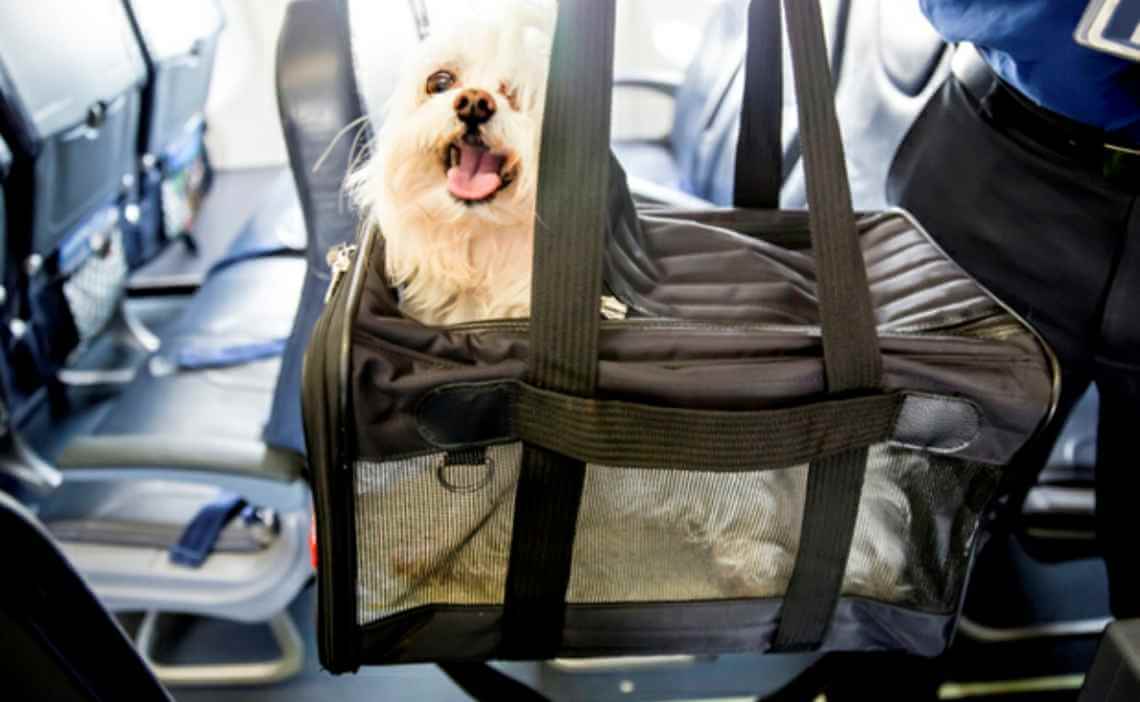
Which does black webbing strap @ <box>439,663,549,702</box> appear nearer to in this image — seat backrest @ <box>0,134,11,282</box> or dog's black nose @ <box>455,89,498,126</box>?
dog's black nose @ <box>455,89,498,126</box>

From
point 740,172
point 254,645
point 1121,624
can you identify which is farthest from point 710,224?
point 254,645

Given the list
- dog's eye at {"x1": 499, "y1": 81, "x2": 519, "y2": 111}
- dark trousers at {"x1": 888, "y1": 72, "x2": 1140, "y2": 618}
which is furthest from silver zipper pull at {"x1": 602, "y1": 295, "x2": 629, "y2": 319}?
dark trousers at {"x1": 888, "y1": 72, "x2": 1140, "y2": 618}

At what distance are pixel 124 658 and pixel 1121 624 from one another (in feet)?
1.62

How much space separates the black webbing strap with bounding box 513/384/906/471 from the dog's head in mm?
235

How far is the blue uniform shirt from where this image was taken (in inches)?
25.0

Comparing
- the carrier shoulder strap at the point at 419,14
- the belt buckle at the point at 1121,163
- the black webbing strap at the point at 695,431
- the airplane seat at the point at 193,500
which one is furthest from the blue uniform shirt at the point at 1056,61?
the airplane seat at the point at 193,500

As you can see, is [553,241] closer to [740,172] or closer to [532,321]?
[532,321]

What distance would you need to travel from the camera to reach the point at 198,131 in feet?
6.86

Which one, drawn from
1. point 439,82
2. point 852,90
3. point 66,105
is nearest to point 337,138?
point 439,82

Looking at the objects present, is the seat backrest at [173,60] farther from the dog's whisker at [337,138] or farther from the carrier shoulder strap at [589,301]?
the carrier shoulder strap at [589,301]

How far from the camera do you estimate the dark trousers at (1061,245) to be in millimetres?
717

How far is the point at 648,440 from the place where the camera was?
0.54 m

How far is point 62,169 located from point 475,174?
943mm

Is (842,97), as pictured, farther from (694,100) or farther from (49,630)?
(49,630)
